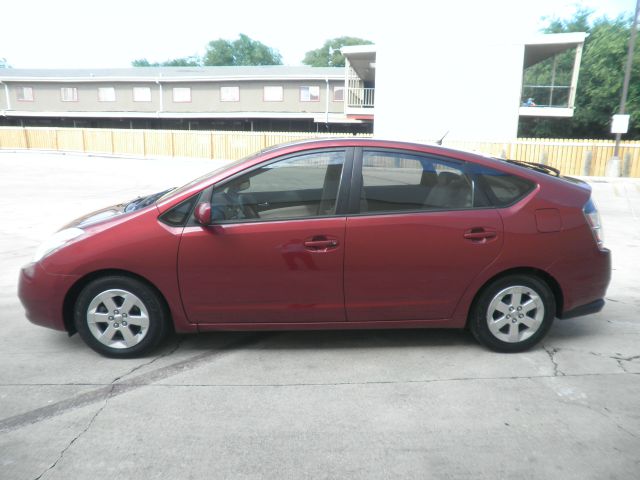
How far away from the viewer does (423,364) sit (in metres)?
3.82

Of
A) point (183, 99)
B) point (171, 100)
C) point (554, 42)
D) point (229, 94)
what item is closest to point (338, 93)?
point (229, 94)

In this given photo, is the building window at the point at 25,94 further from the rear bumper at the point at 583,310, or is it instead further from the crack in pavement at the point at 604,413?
the crack in pavement at the point at 604,413

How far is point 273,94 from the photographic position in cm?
3497

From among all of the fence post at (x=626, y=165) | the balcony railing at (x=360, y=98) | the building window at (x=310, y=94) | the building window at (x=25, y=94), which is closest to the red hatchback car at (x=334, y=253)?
the fence post at (x=626, y=165)

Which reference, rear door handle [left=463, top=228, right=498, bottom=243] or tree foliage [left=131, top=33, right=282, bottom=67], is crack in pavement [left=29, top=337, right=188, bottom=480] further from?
tree foliage [left=131, top=33, right=282, bottom=67]

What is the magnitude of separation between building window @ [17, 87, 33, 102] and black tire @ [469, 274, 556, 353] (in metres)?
43.8

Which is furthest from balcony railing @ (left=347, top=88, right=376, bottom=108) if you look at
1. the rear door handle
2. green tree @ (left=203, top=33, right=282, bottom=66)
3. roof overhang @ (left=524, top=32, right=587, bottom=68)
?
green tree @ (left=203, top=33, right=282, bottom=66)

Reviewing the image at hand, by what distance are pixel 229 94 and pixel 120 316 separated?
34.0m

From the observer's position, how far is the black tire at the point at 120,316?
3.70 m

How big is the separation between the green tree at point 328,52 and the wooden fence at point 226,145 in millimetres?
45587

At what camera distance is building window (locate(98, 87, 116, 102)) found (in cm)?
3756

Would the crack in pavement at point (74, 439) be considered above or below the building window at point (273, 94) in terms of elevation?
below

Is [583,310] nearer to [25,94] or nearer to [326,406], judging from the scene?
[326,406]

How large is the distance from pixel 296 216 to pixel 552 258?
1.91 metres
